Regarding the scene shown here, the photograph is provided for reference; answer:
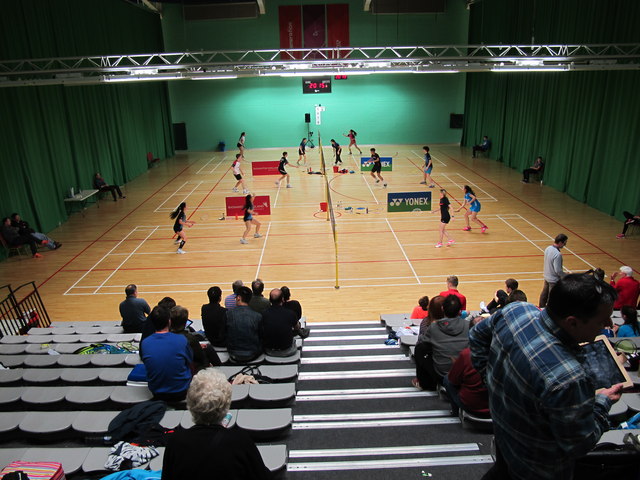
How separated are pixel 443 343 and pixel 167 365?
9.28 feet

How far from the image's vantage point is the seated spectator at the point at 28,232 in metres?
14.6

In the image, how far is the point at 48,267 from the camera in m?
13.9

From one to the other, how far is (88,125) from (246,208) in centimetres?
1009

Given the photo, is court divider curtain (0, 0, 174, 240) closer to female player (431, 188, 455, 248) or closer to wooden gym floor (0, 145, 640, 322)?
wooden gym floor (0, 145, 640, 322)

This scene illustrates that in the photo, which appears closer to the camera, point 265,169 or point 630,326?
point 630,326

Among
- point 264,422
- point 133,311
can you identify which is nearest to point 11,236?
point 133,311

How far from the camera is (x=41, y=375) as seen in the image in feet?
18.7

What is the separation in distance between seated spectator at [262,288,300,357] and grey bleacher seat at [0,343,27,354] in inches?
143

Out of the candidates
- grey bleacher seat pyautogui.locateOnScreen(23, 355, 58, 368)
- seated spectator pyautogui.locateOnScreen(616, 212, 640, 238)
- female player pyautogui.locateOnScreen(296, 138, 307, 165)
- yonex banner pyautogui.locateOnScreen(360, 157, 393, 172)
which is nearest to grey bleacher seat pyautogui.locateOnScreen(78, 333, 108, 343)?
grey bleacher seat pyautogui.locateOnScreen(23, 355, 58, 368)

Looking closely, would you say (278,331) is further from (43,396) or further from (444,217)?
(444,217)

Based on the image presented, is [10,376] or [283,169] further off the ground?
[10,376]

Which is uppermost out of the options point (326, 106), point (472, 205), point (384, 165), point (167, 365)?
point (326, 106)

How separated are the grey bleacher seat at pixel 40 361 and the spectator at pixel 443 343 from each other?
460 centimetres

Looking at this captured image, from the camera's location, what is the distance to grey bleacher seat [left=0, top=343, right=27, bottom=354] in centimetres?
700
